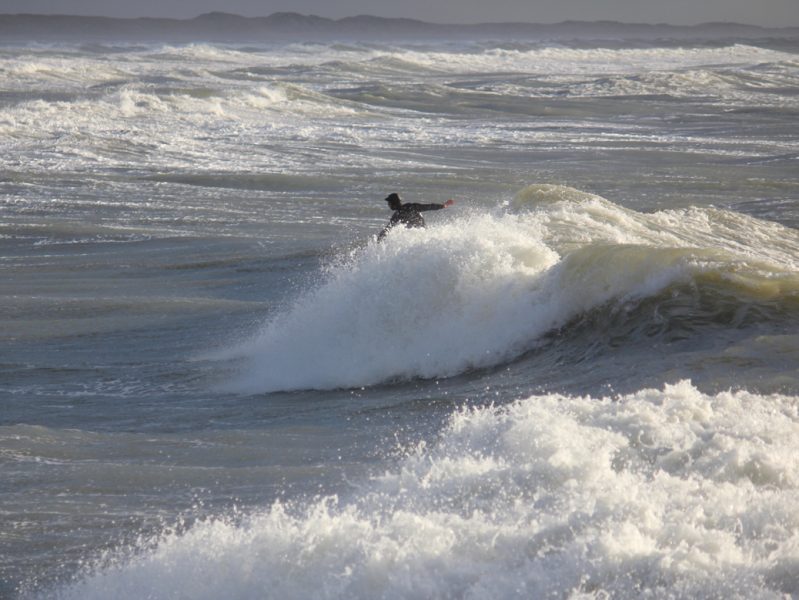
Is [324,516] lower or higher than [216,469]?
higher

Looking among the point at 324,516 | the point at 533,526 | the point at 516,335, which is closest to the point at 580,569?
the point at 533,526

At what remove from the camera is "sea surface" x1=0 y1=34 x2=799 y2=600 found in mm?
5137

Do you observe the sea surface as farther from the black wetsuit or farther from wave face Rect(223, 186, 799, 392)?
the black wetsuit

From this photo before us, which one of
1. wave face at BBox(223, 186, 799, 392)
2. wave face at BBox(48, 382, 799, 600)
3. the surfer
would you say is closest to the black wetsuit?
the surfer

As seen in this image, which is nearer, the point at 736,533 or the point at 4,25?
the point at 736,533

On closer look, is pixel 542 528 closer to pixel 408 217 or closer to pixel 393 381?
pixel 393 381

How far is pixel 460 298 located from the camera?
10773mm

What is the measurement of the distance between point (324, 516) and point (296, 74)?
5664 centimetres

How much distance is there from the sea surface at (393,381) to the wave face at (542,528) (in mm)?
15

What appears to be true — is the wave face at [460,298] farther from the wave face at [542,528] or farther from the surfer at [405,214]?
the wave face at [542,528]

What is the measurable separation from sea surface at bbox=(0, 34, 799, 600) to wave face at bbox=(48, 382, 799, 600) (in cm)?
2

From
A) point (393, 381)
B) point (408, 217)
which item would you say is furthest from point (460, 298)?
point (408, 217)

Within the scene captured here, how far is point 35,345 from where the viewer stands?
36.8 ft

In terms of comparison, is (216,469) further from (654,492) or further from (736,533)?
(736,533)
